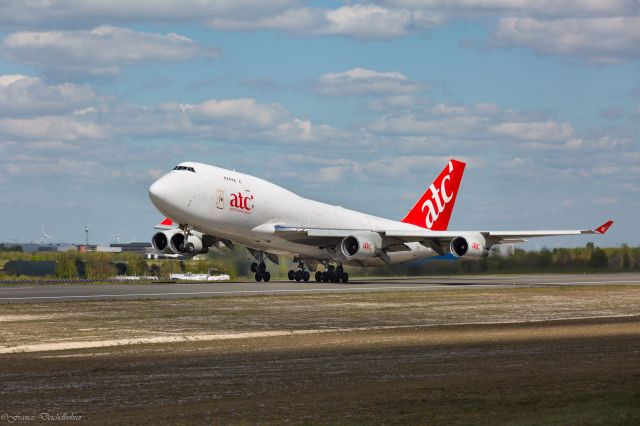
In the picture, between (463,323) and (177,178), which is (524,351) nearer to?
(463,323)

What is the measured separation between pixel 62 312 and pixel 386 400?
67.6ft

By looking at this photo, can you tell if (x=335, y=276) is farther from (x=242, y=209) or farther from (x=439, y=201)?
(x=439, y=201)

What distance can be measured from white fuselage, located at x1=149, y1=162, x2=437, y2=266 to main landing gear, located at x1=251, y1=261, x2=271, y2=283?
2198 mm

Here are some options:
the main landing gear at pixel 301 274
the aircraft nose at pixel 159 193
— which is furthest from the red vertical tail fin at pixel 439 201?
the aircraft nose at pixel 159 193

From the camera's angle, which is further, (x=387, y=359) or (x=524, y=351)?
(x=524, y=351)

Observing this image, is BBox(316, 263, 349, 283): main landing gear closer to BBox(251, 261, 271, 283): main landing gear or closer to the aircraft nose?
BBox(251, 261, 271, 283): main landing gear

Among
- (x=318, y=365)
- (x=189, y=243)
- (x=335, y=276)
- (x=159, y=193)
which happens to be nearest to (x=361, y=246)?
(x=335, y=276)

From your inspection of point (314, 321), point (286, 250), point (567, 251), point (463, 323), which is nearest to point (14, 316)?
point (314, 321)

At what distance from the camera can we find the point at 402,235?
197 ft

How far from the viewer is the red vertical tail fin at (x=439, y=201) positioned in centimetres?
7088

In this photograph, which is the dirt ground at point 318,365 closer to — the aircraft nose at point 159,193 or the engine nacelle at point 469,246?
the aircraft nose at point 159,193

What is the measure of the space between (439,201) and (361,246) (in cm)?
1393

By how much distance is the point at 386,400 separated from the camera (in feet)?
48.4

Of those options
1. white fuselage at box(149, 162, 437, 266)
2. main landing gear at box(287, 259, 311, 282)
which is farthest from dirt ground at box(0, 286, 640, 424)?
main landing gear at box(287, 259, 311, 282)
